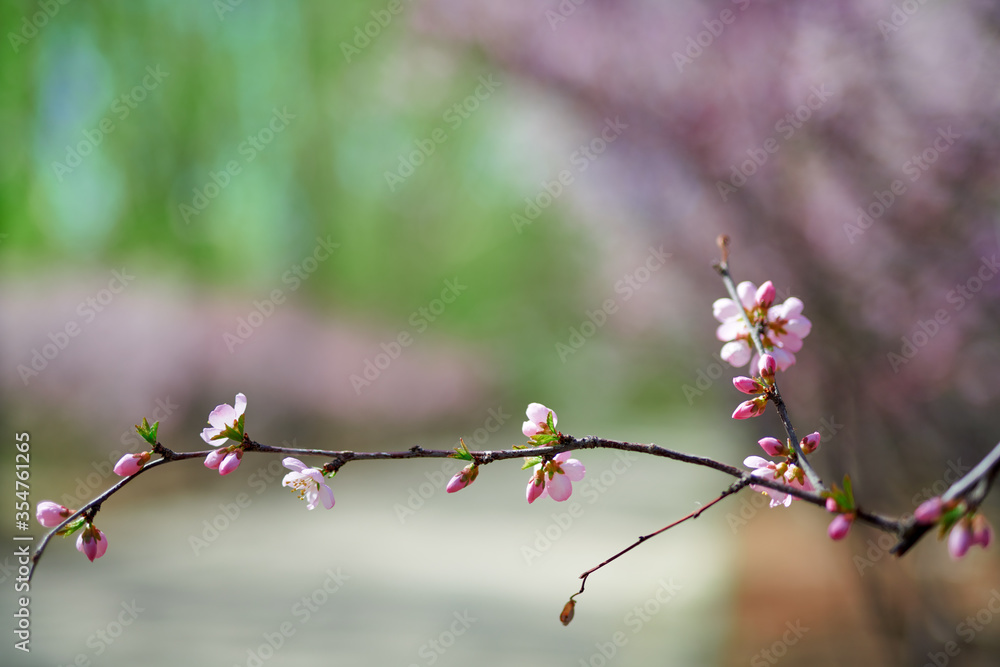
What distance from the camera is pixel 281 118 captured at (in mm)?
14539

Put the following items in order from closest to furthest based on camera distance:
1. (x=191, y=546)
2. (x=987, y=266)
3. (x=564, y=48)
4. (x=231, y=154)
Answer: (x=987, y=266) < (x=564, y=48) < (x=191, y=546) < (x=231, y=154)

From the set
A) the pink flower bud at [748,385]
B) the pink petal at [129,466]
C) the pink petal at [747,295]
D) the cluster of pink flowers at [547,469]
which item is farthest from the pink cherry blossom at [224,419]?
the pink petal at [747,295]

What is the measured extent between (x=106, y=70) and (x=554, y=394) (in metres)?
17.1

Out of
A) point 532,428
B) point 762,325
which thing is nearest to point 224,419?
point 532,428

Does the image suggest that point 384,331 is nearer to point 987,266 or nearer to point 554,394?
point 554,394

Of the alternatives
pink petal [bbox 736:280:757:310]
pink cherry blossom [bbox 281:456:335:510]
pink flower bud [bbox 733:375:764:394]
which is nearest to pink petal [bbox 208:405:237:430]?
pink cherry blossom [bbox 281:456:335:510]

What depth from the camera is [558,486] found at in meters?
1.27

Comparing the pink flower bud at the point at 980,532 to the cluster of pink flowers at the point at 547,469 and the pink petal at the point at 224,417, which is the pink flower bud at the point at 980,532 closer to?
the cluster of pink flowers at the point at 547,469

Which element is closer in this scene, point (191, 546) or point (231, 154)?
point (191, 546)

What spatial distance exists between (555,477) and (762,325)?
523 mm

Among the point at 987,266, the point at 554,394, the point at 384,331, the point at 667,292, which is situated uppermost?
the point at 987,266

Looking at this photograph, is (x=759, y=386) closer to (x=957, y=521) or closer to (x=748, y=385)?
(x=748, y=385)

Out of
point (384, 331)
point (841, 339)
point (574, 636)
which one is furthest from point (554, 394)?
point (841, 339)

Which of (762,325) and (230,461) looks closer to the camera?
(230,461)
